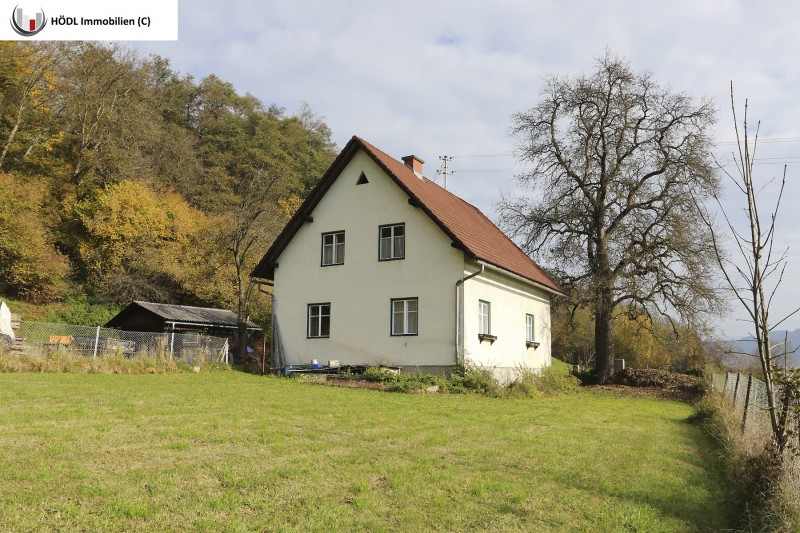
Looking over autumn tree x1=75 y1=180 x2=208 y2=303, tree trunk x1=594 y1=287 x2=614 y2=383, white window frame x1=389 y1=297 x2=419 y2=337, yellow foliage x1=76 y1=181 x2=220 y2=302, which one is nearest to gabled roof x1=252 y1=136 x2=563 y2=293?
white window frame x1=389 y1=297 x2=419 y2=337

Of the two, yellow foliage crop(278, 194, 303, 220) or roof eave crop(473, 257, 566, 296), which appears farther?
yellow foliage crop(278, 194, 303, 220)

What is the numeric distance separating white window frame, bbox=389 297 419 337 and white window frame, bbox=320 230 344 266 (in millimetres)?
3006

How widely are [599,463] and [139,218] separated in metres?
35.9

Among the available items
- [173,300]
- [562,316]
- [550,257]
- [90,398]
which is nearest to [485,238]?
[550,257]

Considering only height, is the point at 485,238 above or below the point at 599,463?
above

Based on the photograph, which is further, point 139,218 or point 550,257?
point 139,218

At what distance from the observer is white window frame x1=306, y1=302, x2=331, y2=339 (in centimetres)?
2278

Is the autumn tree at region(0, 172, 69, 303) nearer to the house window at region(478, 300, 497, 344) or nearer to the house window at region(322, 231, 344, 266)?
the house window at region(322, 231, 344, 266)

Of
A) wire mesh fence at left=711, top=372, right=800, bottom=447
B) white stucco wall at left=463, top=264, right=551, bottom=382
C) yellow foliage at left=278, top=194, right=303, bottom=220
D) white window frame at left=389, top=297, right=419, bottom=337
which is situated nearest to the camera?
wire mesh fence at left=711, top=372, right=800, bottom=447

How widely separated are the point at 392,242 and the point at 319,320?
4.15 m

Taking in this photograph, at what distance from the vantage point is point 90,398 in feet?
39.8

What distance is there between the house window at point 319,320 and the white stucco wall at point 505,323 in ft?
18.1

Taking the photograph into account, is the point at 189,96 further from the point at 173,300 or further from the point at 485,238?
the point at 485,238

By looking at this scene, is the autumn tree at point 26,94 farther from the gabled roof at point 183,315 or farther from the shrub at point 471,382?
the shrub at point 471,382
